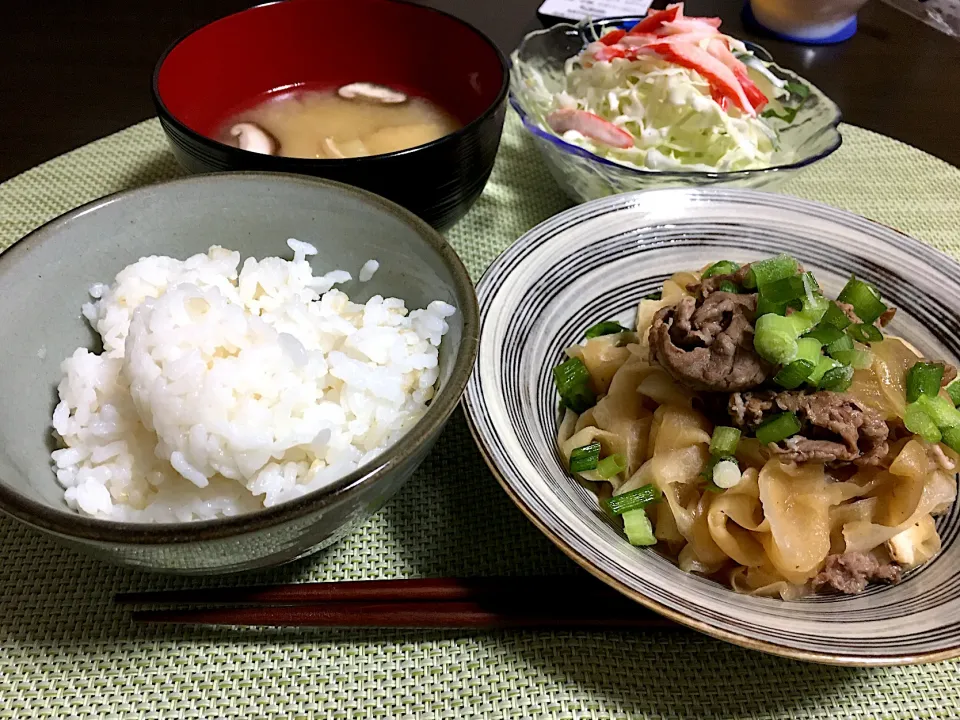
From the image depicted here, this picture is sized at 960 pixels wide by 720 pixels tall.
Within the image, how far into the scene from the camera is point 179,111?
204cm

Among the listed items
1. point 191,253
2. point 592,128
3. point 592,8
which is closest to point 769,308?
point 592,128

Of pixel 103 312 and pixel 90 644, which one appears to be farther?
pixel 103 312

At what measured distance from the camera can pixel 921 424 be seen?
1350mm

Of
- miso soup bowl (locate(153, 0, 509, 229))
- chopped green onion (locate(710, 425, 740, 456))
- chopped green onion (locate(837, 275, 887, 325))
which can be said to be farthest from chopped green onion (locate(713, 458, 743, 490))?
miso soup bowl (locate(153, 0, 509, 229))

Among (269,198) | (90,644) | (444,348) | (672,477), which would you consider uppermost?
(269,198)

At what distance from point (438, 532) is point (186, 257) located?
846mm

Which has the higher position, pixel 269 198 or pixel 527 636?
pixel 269 198

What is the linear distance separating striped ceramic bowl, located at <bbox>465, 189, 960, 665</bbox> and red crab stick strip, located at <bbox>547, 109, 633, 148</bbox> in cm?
48

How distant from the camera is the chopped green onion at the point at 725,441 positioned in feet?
4.52

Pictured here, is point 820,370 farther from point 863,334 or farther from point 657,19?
point 657,19

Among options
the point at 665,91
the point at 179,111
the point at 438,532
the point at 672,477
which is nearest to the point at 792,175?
the point at 665,91

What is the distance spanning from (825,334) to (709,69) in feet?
4.40

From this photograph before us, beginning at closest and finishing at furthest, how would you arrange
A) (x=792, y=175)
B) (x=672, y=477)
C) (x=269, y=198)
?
(x=672, y=477)
(x=269, y=198)
(x=792, y=175)

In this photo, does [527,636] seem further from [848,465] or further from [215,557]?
[848,465]
